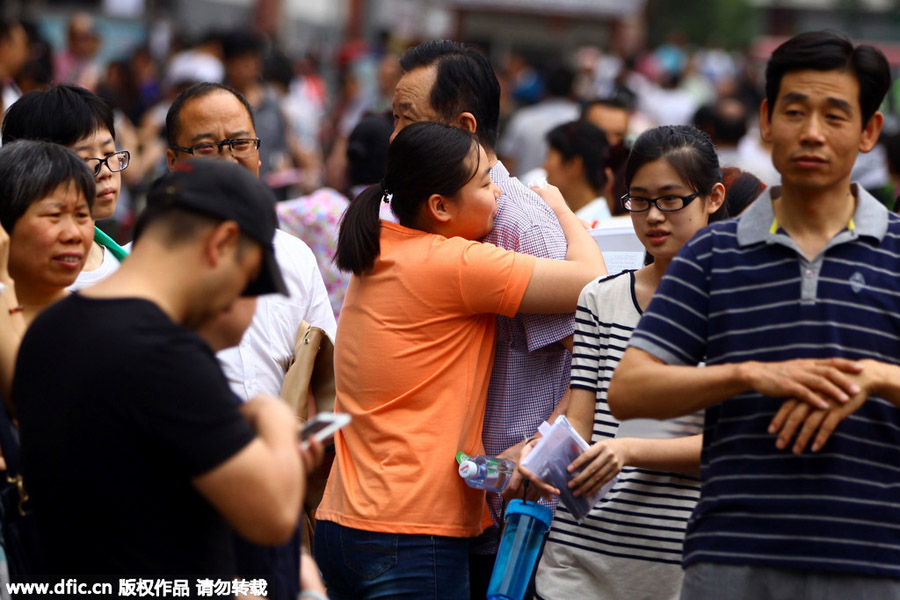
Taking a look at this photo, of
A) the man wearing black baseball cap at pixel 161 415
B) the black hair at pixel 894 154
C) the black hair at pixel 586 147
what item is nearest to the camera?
the man wearing black baseball cap at pixel 161 415

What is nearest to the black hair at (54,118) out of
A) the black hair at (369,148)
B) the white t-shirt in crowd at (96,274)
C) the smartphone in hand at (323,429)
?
the white t-shirt in crowd at (96,274)

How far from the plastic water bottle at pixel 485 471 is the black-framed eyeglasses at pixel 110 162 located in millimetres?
1736

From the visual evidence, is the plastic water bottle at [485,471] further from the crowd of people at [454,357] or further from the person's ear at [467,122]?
the person's ear at [467,122]

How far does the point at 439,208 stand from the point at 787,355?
131 cm

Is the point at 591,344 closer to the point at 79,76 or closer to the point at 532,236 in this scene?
the point at 532,236

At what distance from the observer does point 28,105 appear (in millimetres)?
4328

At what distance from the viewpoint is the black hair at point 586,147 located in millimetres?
6594

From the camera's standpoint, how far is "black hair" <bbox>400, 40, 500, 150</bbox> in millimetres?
4055

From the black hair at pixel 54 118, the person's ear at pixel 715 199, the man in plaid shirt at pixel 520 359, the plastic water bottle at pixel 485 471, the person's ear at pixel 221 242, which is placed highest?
the black hair at pixel 54 118

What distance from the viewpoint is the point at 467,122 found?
404 cm

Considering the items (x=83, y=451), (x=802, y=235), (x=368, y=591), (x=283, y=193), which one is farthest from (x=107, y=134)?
(x=283, y=193)

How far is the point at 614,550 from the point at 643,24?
36.5m

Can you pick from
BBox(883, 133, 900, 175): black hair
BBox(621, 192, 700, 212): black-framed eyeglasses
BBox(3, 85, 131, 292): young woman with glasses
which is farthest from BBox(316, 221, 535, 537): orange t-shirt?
BBox(883, 133, 900, 175): black hair

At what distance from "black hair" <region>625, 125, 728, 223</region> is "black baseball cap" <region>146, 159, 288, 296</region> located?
157 cm
